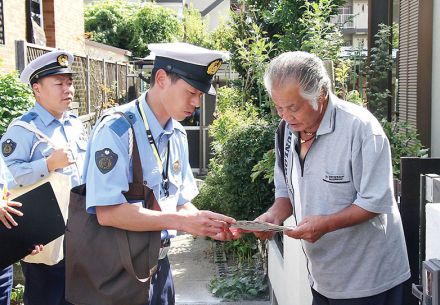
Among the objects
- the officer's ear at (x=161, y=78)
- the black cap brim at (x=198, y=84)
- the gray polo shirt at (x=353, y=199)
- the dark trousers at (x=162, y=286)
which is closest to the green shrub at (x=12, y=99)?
the dark trousers at (x=162, y=286)

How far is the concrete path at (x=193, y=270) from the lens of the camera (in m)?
5.81

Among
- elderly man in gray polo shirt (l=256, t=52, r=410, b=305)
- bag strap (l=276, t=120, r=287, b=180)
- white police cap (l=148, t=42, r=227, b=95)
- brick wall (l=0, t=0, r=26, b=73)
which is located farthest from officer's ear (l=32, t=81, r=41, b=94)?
brick wall (l=0, t=0, r=26, b=73)

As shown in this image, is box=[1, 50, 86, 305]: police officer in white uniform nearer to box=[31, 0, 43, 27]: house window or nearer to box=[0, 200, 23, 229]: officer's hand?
box=[0, 200, 23, 229]: officer's hand

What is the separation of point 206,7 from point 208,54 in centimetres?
4250

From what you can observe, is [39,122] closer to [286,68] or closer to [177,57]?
[177,57]

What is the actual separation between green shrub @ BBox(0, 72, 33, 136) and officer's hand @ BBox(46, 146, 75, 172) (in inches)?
83.4

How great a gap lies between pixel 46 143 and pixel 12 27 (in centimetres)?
785

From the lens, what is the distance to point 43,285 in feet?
13.1

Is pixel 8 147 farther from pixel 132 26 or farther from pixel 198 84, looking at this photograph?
pixel 132 26

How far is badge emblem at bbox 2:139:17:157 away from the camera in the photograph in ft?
13.0

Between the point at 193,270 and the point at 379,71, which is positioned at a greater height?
the point at 379,71

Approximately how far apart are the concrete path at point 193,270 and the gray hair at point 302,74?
3341 millimetres

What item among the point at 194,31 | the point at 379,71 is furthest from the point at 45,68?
the point at 194,31

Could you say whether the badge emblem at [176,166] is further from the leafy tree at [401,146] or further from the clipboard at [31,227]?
the leafy tree at [401,146]
